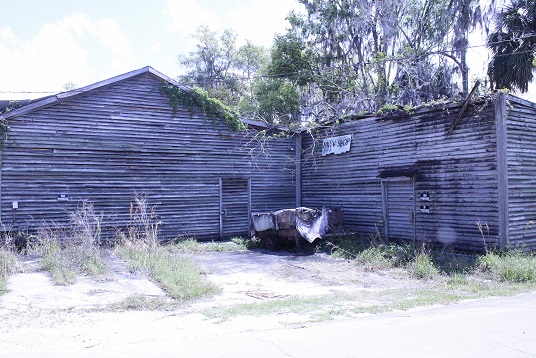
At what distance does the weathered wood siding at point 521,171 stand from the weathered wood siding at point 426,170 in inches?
17.1

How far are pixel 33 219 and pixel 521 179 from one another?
1439 cm

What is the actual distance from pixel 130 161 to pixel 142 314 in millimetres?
9775

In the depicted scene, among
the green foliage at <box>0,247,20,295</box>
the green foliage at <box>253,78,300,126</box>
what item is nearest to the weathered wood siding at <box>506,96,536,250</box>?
the green foliage at <box>0,247,20,295</box>

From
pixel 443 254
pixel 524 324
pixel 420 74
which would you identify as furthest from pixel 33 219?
pixel 420 74

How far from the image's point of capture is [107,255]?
44.7 feet

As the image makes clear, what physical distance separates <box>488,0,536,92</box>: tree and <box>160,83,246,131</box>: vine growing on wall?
10.4 meters

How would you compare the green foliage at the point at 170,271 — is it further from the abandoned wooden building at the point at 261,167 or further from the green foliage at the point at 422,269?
the green foliage at the point at 422,269

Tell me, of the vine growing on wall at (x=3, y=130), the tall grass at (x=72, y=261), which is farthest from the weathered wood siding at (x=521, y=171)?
the vine growing on wall at (x=3, y=130)

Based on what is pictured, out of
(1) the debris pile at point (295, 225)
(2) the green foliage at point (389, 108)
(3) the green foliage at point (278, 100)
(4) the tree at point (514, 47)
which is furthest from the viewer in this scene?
(3) the green foliage at point (278, 100)

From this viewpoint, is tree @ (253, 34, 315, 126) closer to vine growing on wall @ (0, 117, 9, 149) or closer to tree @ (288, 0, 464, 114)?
tree @ (288, 0, 464, 114)

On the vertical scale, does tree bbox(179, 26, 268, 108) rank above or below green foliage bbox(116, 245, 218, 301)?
above

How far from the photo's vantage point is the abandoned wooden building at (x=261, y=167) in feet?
44.3

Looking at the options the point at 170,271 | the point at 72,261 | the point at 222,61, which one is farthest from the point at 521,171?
the point at 222,61

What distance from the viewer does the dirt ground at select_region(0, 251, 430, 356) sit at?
6.54m
